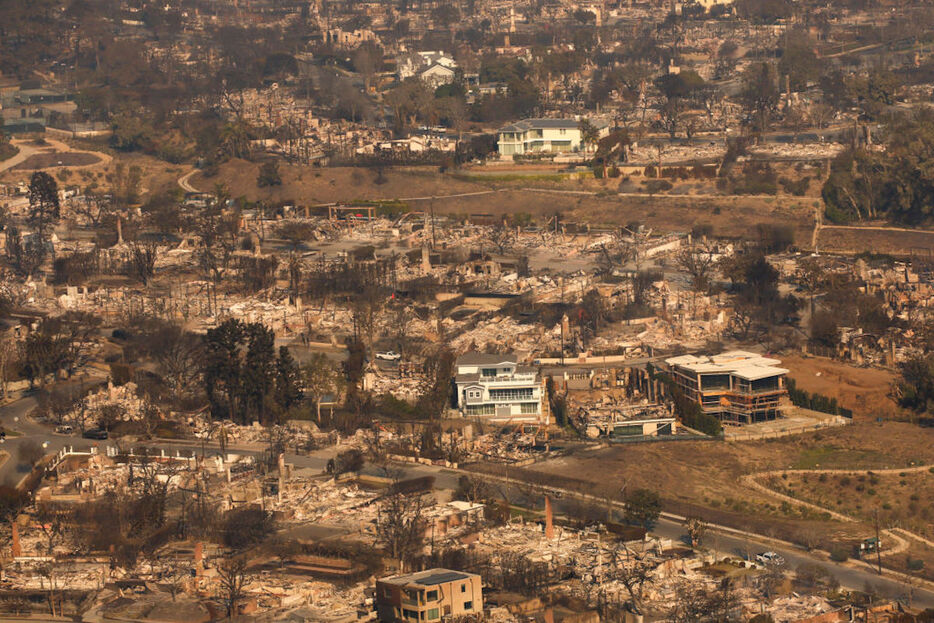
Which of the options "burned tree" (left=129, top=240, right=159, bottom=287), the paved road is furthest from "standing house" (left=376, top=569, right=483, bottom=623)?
"burned tree" (left=129, top=240, right=159, bottom=287)

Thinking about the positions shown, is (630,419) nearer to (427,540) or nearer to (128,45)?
(427,540)

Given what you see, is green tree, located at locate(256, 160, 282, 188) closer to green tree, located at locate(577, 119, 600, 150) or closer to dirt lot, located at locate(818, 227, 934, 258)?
green tree, located at locate(577, 119, 600, 150)

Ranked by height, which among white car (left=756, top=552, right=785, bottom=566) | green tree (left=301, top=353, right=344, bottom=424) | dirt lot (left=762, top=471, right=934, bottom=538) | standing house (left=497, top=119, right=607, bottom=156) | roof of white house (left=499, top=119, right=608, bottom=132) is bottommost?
dirt lot (left=762, top=471, right=934, bottom=538)

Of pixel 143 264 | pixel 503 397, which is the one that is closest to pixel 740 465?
pixel 503 397

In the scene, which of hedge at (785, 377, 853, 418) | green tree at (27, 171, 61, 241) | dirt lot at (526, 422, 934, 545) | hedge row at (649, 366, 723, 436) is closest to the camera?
dirt lot at (526, 422, 934, 545)

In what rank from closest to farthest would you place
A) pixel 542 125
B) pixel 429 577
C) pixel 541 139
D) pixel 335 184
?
pixel 429 577, pixel 335 184, pixel 541 139, pixel 542 125

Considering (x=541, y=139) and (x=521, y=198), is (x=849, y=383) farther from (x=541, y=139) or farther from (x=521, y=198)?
(x=541, y=139)
